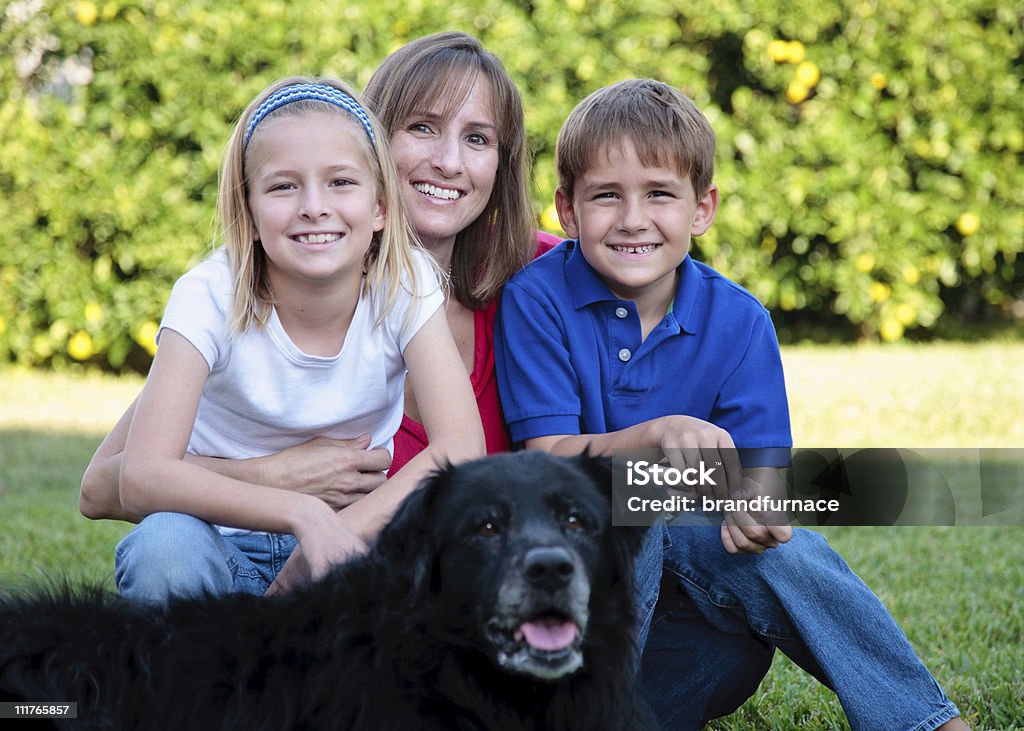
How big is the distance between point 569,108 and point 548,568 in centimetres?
692

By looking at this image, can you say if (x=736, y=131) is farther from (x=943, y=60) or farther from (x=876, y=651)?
(x=876, y=651)

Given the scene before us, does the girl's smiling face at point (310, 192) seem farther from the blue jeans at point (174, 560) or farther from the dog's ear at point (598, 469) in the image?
the dog's ear at point (598, 469)

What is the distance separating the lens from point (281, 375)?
3086mm

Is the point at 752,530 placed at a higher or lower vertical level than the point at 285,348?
lower

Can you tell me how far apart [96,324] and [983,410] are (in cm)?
658

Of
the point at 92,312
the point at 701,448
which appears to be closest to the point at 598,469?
the point at 701,448

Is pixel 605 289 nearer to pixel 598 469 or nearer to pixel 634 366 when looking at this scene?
pixel 634 366

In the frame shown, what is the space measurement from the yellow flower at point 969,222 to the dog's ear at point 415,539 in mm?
7871

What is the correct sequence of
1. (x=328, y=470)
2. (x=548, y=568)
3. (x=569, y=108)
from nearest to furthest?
1. (x=548, y=568)
2. (x=328, y=470)
3. (x=569, y=108)

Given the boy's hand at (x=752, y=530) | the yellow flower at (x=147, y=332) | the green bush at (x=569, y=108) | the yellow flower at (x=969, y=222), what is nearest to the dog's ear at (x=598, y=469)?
the boy's hand at (x=752, y=530)

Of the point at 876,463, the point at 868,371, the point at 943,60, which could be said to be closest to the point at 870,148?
the point at 943,60

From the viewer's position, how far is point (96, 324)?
29.2 feet

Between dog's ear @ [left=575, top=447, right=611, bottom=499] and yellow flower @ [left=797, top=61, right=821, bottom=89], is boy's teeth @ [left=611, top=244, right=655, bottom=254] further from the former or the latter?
yellow flower @ [left=797, top=61, right=821, bottom=89]

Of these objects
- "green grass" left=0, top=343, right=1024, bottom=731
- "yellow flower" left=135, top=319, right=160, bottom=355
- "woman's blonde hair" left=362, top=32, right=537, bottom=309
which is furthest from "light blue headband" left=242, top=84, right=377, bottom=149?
"yellow flower" left=135, top=319, right=160, bottom=355
